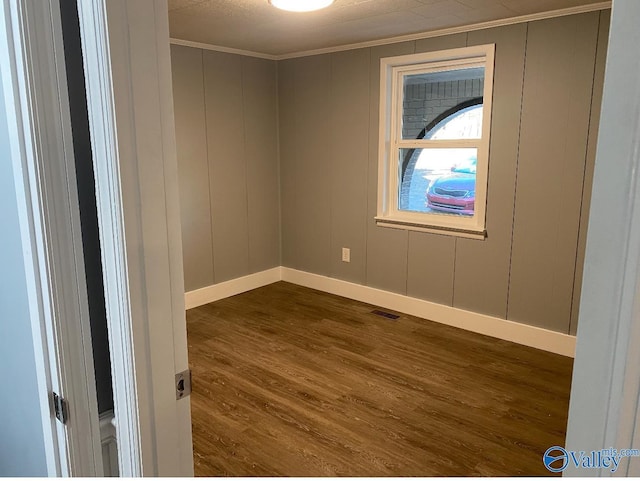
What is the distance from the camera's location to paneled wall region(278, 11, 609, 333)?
319 cm

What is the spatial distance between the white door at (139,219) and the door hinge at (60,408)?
16cm

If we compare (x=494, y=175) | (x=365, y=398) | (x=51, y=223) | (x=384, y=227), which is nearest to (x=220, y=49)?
(x=384, y=227)

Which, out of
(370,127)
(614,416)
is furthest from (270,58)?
(614,416)

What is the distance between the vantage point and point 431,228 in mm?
4000

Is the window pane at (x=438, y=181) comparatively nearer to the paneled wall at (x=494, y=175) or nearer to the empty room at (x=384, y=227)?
the empty room at (x=384, y=227)

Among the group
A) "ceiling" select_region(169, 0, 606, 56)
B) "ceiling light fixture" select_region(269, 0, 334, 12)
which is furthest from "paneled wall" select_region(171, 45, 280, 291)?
"ceiling light fixture" select_region(269, 0, 334, 12)

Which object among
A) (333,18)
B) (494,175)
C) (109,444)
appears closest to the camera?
(109,444)

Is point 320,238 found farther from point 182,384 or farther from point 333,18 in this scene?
point 182,384

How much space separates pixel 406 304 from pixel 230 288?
5.69ft

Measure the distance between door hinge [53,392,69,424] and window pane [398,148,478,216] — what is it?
3331 millimetres

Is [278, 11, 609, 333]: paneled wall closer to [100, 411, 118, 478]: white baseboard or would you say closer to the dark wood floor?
the dark wood floor

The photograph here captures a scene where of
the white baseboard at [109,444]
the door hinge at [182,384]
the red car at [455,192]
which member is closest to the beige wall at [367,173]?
the red car at [455,192]

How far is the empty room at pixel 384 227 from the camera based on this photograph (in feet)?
8.67

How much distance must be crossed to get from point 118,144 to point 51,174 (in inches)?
9.8
